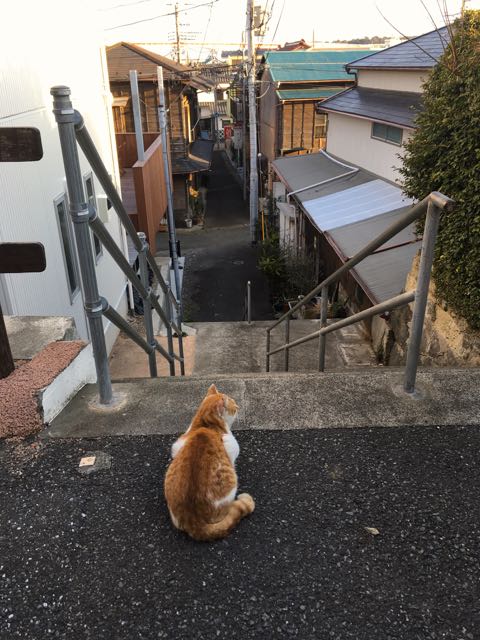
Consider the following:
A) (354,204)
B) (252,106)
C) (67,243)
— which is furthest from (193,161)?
(67,243)

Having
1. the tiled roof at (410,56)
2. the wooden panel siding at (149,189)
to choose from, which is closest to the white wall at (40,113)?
the wooden panel siding at (149,189)

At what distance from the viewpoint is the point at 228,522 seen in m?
1.83

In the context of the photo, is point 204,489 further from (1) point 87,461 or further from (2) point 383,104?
(2) point 383,104

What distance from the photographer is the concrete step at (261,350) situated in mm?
7809

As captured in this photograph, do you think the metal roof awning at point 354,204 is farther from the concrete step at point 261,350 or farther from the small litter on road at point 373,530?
the small litter on road at point 373,530

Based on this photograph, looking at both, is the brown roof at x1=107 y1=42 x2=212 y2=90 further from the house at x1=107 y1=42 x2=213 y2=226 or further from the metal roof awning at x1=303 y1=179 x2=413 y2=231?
the metal roof awning at x1=303 y1=179 x2=413 y2=231

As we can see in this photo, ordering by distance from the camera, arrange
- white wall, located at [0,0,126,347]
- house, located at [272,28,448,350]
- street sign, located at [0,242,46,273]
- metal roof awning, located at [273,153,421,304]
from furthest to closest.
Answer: house, located at [272,28,448,350], metal roof awning, located at [273,153,421,304], white wall, located at [0,0,126,347], street sign, located at [0,242,46,273]

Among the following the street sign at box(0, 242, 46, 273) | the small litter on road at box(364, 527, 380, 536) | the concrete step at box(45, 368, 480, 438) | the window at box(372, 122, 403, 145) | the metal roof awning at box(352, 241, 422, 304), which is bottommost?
the metal roof awning at box(352, 241, 422, 304)

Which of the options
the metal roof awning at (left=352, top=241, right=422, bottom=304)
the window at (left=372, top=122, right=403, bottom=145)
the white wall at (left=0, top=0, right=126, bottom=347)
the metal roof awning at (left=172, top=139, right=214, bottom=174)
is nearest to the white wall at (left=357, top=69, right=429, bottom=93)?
the window at (left=372, top=122, right=403, bottom=145)

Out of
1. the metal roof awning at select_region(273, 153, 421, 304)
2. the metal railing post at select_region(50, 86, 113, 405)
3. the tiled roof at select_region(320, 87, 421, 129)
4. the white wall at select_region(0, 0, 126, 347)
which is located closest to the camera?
the metal railing post at select_region(50, 86, 113, 405)

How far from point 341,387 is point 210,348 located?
6164 mm

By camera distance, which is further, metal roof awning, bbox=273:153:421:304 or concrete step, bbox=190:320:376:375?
concrete step, bbox=190:320:376:375

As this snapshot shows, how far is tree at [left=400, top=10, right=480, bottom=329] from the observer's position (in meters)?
3.95

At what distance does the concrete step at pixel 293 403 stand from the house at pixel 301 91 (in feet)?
61.9
